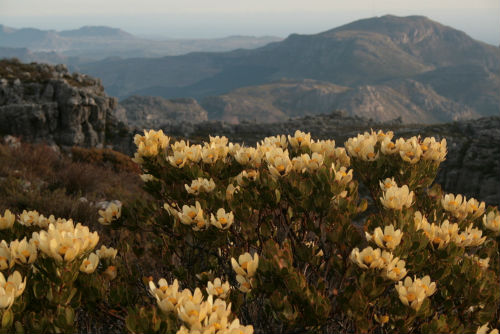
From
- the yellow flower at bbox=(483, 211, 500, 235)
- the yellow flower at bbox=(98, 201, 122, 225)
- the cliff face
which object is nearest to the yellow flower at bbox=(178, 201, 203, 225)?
the yellow flower at bbox=(98, 201, 122, 225)

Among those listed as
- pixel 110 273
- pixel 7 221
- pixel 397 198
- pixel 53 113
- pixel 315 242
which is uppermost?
pixel 397 198

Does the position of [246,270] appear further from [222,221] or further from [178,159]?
[178,159]

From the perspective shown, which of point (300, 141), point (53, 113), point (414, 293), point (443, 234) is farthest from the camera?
point (53, 113)

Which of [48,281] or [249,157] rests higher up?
[249,157]

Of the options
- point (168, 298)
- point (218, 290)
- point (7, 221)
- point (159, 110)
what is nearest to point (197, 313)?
point (168, 298)

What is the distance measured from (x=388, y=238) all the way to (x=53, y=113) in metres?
29.3

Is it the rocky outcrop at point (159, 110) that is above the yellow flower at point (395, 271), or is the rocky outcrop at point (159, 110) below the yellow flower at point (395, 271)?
below

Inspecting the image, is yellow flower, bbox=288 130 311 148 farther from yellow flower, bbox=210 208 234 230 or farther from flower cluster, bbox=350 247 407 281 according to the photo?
flower cluster, bbox=350 247 407 281

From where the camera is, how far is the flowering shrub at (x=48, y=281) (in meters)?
1.80

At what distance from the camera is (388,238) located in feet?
6.88

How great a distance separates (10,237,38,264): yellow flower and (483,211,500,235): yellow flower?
3.07m

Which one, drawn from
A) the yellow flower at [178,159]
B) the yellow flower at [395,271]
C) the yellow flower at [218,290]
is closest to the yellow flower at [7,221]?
the yellow flower at [178,159]

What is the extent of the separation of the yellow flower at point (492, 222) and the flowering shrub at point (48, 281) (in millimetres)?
2733

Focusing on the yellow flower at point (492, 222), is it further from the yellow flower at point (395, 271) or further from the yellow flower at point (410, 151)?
the yellow flower at point (395, 271)
